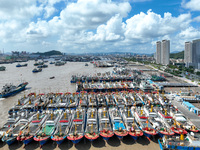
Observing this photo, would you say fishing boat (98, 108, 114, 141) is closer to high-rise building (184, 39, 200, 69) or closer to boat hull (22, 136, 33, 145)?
boat hull (22, 136, 33, 145)

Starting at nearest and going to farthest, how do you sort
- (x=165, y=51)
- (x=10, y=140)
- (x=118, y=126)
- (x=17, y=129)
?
(x=10, y=140), (x=17, y=129), (x=118, y=126), (x=165, y=51)

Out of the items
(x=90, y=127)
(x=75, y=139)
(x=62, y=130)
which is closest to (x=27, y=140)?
(x=62, y=130)

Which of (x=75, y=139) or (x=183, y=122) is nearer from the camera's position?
(x=75, y=139)

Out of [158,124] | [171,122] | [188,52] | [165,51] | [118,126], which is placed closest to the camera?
[118,126]

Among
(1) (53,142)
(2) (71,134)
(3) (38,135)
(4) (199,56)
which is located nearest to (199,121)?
(2) (71,134)

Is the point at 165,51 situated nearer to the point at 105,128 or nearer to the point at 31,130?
the point at 105,128

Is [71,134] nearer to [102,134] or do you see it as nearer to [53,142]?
[53,142]

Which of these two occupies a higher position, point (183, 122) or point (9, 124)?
point (9, 124)

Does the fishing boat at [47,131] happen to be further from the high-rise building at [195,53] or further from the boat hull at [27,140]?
the high-rise building at [195,53]
